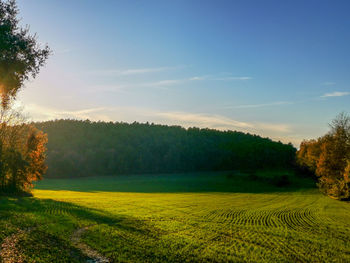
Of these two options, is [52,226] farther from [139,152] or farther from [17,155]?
[139,152]

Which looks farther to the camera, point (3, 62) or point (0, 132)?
point (0, 132)

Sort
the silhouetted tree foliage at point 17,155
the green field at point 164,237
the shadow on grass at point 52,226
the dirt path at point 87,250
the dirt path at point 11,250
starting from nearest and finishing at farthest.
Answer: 1. the dirt path at point 11,250
2. the dirt path at point 87,250
3. the shadow on grass at point 52,226
4. the green field at point 164,237
5. the silhouetted tree foliage at point 17,155

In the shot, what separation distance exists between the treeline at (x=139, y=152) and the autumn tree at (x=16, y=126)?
6665 cm

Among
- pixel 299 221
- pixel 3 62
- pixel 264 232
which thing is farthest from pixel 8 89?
pixel 299 221

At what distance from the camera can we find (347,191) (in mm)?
52625

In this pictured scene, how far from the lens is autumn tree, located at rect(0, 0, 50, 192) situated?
2167 cm

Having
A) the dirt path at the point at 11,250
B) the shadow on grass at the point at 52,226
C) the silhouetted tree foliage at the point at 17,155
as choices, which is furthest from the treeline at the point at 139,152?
the dirt path at the point at 11,250

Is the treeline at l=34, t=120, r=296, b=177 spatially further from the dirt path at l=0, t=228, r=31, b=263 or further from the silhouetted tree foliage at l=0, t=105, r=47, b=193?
the dirt path at l=0, t=228, r=31, b=263

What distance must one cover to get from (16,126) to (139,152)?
86.2 meters

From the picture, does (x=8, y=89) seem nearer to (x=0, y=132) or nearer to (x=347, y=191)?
(x=0, y=132)

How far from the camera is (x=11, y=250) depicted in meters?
14.7

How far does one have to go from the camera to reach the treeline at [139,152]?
11413 centimetres

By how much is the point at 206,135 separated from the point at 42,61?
141893 mm

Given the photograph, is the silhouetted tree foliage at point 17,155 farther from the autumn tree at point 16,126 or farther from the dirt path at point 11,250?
the dirt path at point 11,250
